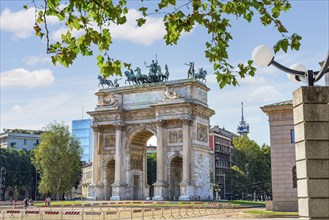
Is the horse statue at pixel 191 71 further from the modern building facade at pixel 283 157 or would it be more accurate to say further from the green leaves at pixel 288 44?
the green leaves at pixel 288 44

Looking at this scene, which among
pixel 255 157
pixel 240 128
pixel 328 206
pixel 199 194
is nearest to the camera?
pixel 328 206

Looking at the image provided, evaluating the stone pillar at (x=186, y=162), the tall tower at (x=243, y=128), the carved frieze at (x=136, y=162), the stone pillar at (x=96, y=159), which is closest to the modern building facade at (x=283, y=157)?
the stone pillar at (x=186, y=162)

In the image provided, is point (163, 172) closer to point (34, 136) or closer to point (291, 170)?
point (291, 170)

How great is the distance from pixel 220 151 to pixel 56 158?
5601 centimetres

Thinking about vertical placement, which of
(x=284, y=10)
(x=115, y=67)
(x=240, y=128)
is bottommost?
(x=115, y=67)

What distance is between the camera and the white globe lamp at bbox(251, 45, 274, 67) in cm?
1082

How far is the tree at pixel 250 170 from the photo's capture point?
94.2m

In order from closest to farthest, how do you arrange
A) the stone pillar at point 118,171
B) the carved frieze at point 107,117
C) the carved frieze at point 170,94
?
the carved frieze at point 170,94, the stone pillar at point 118,171, the carved frieze at point 107,117

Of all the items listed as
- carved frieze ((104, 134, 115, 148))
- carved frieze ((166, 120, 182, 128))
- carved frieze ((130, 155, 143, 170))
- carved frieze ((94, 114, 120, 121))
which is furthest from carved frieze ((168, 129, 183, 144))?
carved frieze ((104, 134, 115, 148))

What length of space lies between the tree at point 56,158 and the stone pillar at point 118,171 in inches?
445

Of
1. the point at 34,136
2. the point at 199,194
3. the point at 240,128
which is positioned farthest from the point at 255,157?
the point at 240,128

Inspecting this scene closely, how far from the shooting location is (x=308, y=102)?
414 inches

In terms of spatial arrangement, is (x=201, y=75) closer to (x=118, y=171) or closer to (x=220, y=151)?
(x=118, y=171)

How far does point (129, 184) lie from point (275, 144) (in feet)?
100
